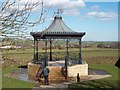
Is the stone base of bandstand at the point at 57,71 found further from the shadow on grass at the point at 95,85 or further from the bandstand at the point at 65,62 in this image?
the shadow on grass at the point at 95,85

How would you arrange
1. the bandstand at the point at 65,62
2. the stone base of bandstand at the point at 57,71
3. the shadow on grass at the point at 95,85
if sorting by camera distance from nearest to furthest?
the shadow on grass at the point at 95,85 → the stone base of bandstand at the point at 57,71 → the bandstand at the point at 65,62

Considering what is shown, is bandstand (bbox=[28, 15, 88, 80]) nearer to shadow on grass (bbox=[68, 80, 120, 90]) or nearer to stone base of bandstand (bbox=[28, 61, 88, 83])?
stone base of bandstand (bbox=[28, 61, 88, 83])

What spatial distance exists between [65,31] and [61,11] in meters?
1.24

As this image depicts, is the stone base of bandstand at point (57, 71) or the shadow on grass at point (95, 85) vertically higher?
the stone base of bandstand at point (57, 71)

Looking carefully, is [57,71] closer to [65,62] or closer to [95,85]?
[65,62]

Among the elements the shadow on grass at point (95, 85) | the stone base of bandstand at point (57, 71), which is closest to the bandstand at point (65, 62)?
the stone base of bandstand at point (57, 71)

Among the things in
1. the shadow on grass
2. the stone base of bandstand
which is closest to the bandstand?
the stone base of bandstand

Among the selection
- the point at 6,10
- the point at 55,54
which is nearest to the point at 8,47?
the point at 6,10

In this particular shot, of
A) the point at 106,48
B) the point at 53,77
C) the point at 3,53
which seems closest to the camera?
the point at 3,53

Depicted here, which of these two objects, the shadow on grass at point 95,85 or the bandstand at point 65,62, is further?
the bandstand at point 65,62

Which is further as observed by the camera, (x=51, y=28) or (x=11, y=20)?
(x=51, y=28)

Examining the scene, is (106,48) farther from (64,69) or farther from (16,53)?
(16,53)

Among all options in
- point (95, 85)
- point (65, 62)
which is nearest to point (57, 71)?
point (65, 62)

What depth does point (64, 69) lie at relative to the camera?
15922 millimetres
